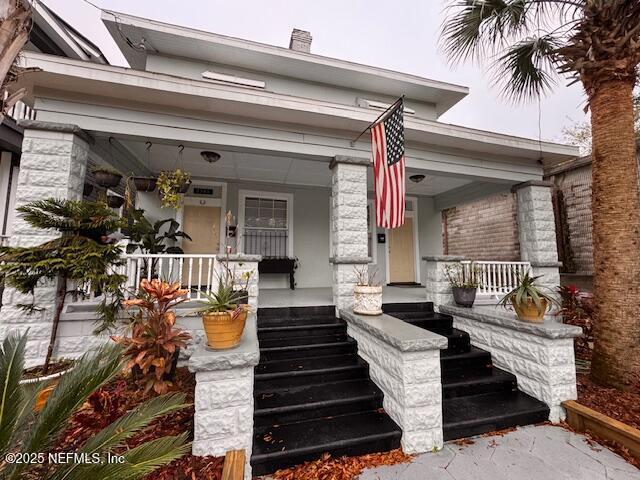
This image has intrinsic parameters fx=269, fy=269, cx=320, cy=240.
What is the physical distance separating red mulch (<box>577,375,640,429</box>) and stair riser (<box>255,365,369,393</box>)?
2.36 meters

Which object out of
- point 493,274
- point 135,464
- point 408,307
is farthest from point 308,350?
point 493,274

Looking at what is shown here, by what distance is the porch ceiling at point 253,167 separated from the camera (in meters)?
5.17

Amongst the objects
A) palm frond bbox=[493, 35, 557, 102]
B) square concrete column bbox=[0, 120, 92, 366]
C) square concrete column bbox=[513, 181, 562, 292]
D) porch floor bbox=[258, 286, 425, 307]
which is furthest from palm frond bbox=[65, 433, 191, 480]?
square concrete column bbox=[513, 181, 562, 292]

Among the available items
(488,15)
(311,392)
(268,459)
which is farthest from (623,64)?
(268,459)

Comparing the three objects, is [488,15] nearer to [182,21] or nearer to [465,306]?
[465,306]

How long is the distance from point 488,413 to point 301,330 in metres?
2.27

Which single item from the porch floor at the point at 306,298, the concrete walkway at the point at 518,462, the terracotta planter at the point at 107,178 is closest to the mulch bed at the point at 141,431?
the concrete walkway at the point at 518,462

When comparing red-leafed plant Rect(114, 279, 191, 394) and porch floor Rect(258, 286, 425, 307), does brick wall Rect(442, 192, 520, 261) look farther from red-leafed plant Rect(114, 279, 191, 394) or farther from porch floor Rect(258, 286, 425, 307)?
red-leafed plant Rect(114, 279, 191, 394)

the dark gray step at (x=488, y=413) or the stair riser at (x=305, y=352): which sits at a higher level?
the stair riser at (x=305, y=352)

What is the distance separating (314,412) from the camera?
263 centimetres

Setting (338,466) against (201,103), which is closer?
(338,466)

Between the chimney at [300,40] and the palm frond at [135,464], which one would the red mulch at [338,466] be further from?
the chimney at [300,40]

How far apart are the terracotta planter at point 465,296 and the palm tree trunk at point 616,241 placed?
133cm

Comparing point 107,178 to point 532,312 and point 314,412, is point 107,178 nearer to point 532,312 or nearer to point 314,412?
point 314,412
